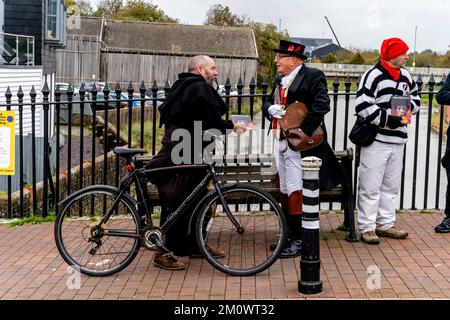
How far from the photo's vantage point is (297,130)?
6414 millimetres

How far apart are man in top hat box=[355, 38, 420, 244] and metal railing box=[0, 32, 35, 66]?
17.5m

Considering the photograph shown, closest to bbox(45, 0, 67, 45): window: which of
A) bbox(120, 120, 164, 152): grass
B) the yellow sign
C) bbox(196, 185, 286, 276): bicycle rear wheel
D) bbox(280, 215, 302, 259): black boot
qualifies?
bbox(120, 120, 164, 152): grass

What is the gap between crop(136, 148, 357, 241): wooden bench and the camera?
22.8 feet

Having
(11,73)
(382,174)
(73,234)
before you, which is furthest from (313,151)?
(11,73)

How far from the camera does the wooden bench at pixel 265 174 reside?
6953mm

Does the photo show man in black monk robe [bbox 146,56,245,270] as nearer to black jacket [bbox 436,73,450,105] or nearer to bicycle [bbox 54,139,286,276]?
bicycle [bbox 54,139,286,276]

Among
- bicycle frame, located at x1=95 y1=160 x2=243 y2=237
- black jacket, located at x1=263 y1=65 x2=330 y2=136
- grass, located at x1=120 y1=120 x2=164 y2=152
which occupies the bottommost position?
grass, located at x1=120 y1=120 x2=164 y2=152

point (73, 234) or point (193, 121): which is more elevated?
point (193, 121)

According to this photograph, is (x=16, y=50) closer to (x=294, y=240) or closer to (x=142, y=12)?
(x=294, y=240)

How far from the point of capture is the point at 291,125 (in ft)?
21.1

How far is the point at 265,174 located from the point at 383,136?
1163 millimetres

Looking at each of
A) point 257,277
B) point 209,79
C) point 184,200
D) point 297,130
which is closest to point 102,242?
point 184,200

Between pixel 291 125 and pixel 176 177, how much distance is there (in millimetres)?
1108

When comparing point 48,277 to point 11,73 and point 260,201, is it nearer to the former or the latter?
point 260,201
